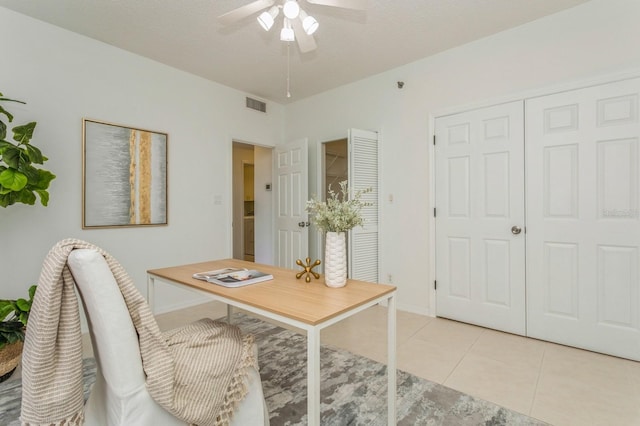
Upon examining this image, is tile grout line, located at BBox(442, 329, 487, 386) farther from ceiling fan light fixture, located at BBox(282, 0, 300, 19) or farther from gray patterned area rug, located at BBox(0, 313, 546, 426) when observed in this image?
ceiling fan light fixture, located at BBox(282, 0, 300, 19)

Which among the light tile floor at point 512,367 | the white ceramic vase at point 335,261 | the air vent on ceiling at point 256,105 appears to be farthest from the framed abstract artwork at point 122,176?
the white ceramic vase at point 335,261

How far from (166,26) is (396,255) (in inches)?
127

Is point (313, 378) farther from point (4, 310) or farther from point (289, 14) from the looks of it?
point (4, 310)

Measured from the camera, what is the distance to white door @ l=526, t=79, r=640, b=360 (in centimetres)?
234

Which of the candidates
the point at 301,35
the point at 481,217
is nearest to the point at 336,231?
the point at 301,35

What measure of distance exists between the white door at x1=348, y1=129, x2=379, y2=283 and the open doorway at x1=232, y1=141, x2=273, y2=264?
1.70 m

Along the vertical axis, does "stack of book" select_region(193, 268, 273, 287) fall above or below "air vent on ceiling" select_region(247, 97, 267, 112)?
below

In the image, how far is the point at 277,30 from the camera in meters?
2.88

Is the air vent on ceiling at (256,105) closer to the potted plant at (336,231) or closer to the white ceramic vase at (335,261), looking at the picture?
the potted plant at (336,231)

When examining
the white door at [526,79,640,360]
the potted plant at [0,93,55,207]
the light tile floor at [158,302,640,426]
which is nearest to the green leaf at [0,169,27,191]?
the potted plant at [0,93,55,207]

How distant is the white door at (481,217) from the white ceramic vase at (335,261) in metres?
2.00

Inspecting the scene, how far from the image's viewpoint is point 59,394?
0.99 meters

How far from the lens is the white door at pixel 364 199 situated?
3551mm

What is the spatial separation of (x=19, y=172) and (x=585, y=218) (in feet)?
13.8
